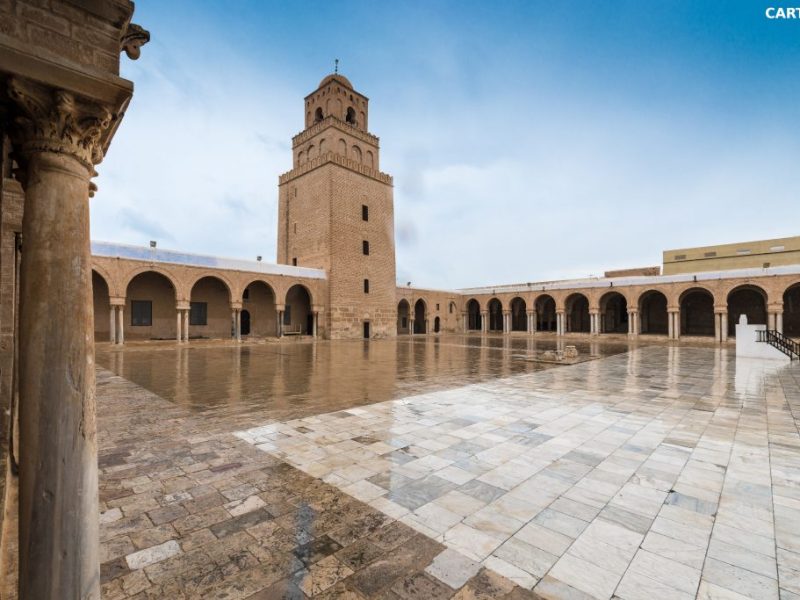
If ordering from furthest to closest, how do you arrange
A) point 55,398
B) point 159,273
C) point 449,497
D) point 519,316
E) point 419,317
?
point 519,316 < point 419,317 < point 159,273 < point 449,497 < point 55,398

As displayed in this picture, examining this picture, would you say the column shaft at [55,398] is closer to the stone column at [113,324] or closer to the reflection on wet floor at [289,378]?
the reflection on wet floor at [289,378]

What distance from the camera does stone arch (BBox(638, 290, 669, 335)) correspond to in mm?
31047

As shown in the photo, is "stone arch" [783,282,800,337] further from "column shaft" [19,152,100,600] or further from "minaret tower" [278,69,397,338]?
"column shaft" [19,152,100,600]

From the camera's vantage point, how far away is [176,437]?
4.87m

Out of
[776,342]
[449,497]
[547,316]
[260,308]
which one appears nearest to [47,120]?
[449,497]

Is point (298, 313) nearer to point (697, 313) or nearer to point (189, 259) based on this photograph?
point (189, 259)

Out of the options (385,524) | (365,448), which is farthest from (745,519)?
(365,448)

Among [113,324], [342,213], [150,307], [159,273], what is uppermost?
[342,213]

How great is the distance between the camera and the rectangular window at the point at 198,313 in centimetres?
2142

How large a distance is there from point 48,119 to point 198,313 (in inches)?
875

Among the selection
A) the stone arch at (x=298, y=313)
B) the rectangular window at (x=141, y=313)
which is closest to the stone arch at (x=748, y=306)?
the stone arch at (x=298, y=313)

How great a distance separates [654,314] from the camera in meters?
32.0

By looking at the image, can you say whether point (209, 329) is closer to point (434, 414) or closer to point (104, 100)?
point (434, 414)

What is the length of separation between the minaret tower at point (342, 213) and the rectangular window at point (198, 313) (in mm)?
6273
